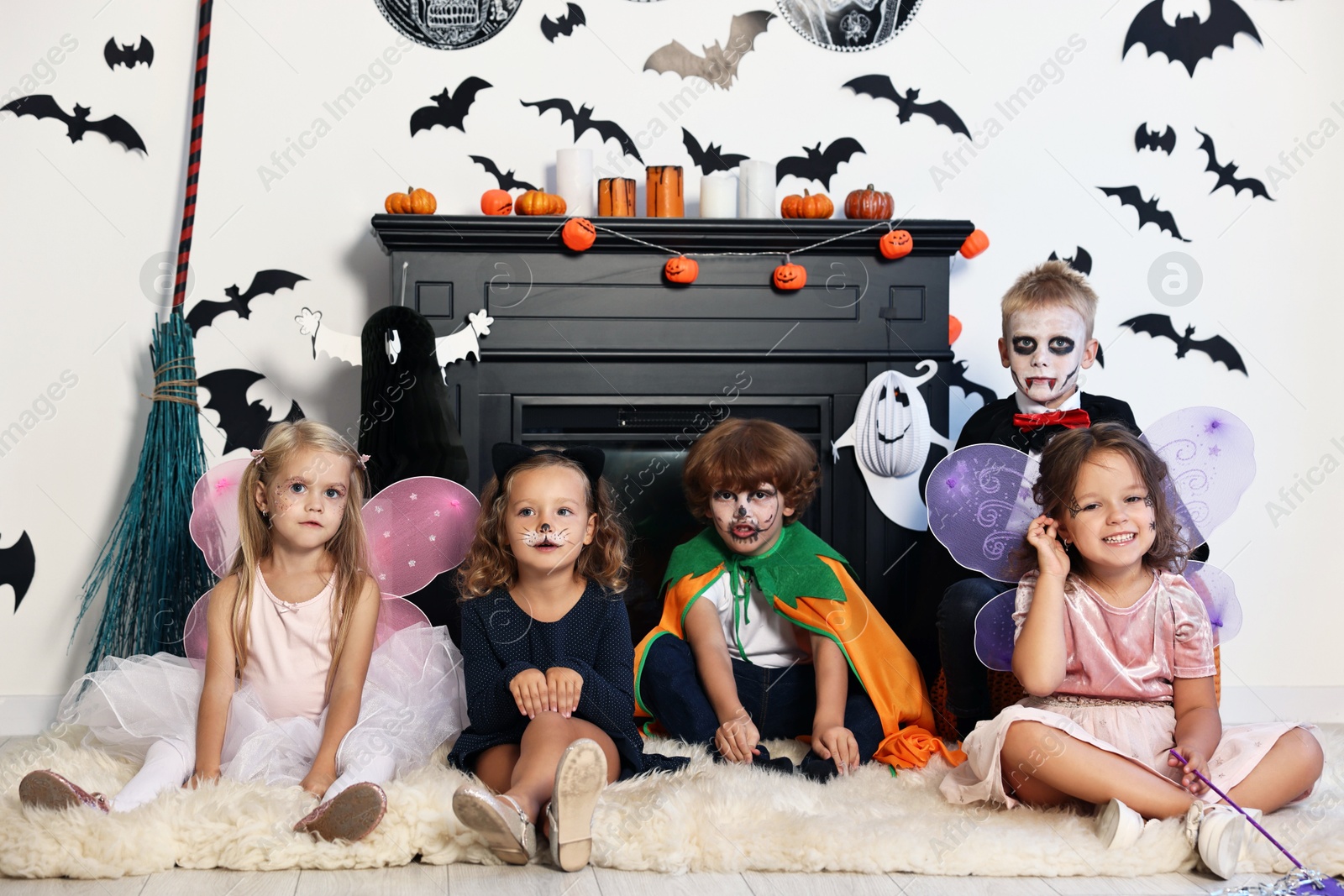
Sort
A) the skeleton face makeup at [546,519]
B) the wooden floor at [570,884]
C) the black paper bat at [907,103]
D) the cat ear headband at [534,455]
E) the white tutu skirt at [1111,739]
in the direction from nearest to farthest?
1. the wooden floor at [570,884]
2. the white tutu skirt at [1111,739]
3. the skeleton face makeup at [546,519]
4. the cat ear headband at [534,455]
5. the black paper bat at [907,103]

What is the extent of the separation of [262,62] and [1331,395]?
274cm

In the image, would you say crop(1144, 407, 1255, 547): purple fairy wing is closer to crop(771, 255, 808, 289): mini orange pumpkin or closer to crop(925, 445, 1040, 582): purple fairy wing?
crop(925, 445, 1040, 582): purple fairy wing

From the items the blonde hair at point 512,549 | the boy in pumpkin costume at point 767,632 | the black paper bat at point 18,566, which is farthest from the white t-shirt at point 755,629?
the black paper bat at point 18,566

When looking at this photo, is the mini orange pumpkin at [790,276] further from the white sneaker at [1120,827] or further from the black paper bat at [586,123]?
the white sneaker at [1120,827]

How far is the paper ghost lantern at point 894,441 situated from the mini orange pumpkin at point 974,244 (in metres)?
0.31

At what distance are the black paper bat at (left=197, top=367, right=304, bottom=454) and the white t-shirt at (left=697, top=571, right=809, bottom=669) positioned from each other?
3.68ft

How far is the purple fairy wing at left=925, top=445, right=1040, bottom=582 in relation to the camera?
1668mm

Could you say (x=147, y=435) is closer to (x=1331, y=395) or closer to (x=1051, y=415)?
(x=1051, y=415)

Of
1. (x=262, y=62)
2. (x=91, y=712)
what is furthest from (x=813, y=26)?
(x=91, y=712)

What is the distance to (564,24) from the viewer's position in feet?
8.00

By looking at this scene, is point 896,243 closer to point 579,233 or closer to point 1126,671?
point 579,233

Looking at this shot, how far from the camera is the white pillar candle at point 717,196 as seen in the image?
7.66 feet

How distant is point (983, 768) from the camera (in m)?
1.52

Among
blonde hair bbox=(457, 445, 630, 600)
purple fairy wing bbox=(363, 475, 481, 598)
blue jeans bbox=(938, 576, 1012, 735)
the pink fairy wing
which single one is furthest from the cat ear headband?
blue jeans bbox=(938, 576, 1012, 735)
